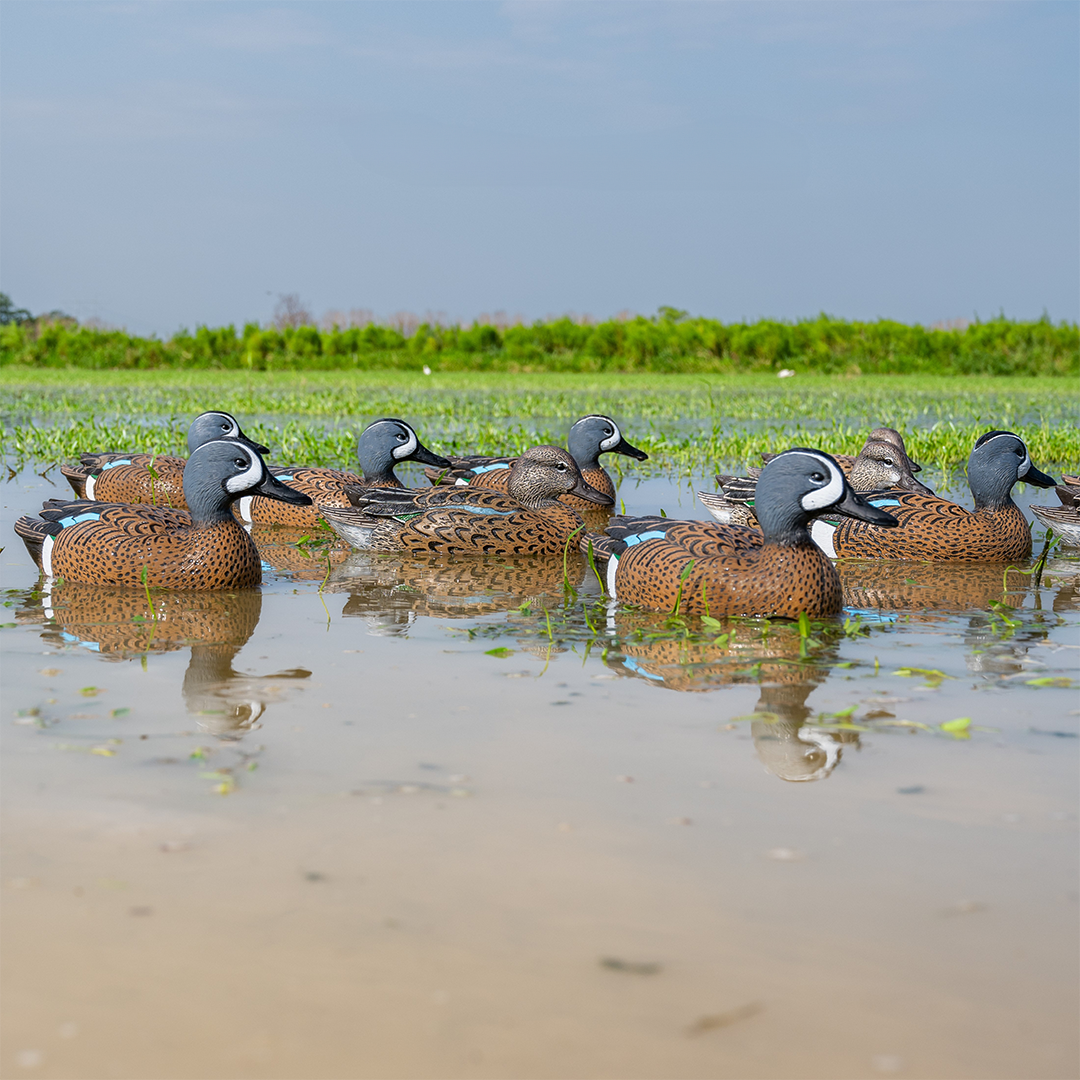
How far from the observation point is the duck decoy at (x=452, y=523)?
796 cm

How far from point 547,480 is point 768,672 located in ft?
13.7

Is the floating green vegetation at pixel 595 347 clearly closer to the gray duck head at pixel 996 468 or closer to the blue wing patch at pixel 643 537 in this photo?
the gray duck head at pixel 996 468

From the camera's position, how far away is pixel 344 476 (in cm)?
962

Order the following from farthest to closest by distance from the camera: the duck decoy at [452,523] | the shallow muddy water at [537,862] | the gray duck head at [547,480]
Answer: the gray duck head at [547,480], the duck decoy at [452,523], the shallow muddy water at [537,862]

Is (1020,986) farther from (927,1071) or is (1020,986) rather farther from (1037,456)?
(1037,456)

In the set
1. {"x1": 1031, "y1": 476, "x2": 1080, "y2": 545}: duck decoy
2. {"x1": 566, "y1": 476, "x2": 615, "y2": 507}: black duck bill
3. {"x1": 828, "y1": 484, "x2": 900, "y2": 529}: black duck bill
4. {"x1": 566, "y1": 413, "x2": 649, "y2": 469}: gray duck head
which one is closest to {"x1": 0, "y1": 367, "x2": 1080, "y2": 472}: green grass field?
{"x1": 566, "y1": 413, "x2": 649, "y2": 469}: gray duck head

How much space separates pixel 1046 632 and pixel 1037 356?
33.5 m

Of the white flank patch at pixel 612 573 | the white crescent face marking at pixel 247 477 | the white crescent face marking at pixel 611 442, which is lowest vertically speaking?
the white flank patch at pixel 612 573

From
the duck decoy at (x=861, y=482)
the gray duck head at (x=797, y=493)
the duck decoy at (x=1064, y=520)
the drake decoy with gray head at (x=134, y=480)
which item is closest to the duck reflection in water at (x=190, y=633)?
the gray duck head at (x=797, y=493)

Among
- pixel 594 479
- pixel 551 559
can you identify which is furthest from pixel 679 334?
pixel 551 559

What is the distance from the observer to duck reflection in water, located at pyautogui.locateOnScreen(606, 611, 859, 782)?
3760mm

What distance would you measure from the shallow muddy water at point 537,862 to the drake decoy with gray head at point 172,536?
135 centimetres

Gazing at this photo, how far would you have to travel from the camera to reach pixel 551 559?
317 inches

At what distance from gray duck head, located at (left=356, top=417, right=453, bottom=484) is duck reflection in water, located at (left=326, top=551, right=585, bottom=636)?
161 cm
